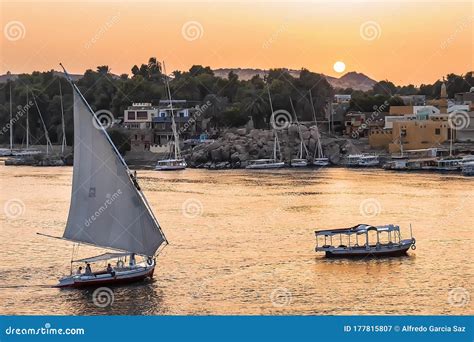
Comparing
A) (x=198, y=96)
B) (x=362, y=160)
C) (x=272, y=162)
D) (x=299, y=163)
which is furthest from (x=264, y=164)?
(x=198, y=96)

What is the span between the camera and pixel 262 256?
2827cm

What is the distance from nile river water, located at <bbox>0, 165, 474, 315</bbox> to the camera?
21891 mm

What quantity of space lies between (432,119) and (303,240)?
4610cm

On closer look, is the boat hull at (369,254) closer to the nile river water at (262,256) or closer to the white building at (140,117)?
the nile river water at (262,256)

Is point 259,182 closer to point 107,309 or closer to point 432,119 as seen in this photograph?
point 432,119

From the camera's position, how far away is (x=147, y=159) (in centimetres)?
8138

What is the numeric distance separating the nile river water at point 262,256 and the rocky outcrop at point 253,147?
2318 cm

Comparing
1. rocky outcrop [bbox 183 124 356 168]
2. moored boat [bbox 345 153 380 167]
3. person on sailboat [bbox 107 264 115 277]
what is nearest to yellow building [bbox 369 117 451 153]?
moored boat [bbox 345 153 380 167]

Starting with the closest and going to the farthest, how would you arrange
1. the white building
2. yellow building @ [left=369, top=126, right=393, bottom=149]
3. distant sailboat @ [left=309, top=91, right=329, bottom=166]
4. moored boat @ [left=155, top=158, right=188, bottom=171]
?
moored boat @ [left=155, top=158, right=188, bottom=171] < distant sailboat @ [left=309, top=91, right=329, bottom=166] < yellow building @ [left=369, top=126, right=393, bottom=149] < the white building

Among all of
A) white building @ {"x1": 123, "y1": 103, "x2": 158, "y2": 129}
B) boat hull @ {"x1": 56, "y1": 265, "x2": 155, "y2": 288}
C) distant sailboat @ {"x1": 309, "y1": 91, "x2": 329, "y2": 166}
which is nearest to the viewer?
boat hull @ {"x1": 56, "y1": 265, "x2": 155, "y2": 288}

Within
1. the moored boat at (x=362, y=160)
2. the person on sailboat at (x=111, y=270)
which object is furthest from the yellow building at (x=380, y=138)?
the person on sailboat at (x=111, y=270)

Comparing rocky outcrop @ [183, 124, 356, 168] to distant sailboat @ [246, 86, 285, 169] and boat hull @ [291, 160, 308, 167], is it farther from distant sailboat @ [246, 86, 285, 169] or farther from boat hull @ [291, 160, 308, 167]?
boat hull @ [291, 160, 308, 167]

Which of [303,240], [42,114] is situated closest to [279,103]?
[42,114]

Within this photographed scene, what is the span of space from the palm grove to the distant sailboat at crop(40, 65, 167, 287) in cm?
6026
